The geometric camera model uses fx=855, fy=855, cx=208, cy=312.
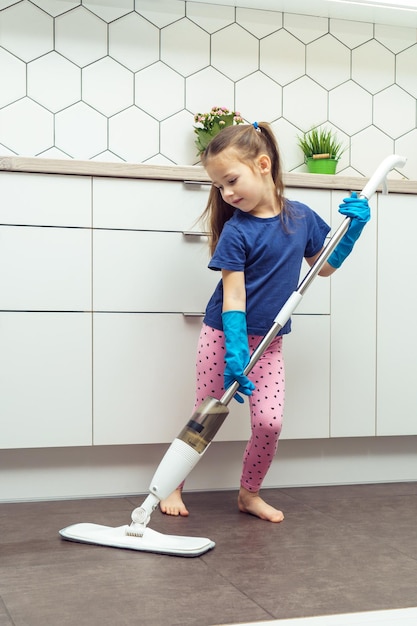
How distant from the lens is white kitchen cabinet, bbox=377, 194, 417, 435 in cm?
257

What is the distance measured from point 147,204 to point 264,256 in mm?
418

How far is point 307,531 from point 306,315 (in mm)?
716

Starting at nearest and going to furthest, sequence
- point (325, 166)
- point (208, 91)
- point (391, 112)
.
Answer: point (325, 166)
point (208, 91)
point (391, 112)

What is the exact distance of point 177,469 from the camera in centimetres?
182

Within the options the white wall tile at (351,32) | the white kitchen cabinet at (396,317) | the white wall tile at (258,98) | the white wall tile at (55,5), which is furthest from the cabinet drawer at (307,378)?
the white wall tile at (55,5)

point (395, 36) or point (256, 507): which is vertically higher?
point (395, 36)

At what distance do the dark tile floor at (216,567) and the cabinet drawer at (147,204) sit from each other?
763 millimetres

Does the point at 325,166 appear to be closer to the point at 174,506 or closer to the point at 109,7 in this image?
the point at 109,7

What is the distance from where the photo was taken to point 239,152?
208cm

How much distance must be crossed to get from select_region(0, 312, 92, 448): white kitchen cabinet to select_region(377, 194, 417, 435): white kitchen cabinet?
35.2 inches

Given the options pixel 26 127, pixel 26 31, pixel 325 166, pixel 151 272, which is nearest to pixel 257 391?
pixel 151 272

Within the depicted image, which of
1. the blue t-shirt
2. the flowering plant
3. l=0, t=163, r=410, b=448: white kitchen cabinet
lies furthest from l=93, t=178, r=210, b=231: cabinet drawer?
the flowering plant

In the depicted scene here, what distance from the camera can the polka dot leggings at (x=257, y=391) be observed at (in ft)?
7.05

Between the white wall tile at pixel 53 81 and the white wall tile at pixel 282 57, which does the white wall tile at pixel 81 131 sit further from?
the white wall tile at pixel 282 57
